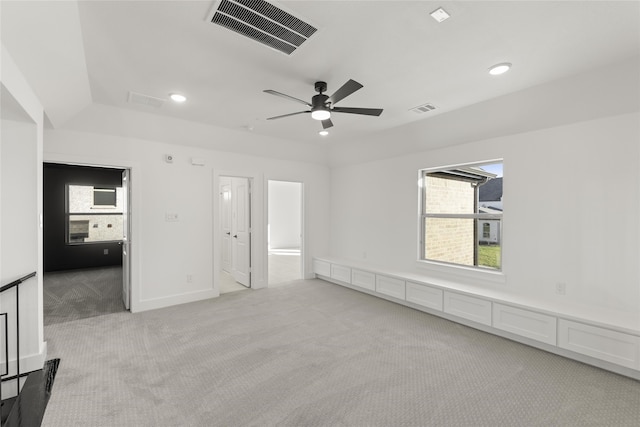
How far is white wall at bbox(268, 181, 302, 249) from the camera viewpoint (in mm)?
11070

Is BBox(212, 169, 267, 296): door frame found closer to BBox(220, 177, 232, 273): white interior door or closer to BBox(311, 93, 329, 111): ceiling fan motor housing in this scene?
BBox(220, 177, 232, 273): white interior door

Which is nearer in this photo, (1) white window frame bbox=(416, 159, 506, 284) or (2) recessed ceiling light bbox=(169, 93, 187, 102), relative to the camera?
(2) recessed ceiling light bbox=(169, 93, 187, 102)

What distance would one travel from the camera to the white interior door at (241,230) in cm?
557

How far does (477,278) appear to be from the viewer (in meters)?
4.11

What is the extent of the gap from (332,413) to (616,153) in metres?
3.69

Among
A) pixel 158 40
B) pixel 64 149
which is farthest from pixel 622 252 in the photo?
pixel 64 149

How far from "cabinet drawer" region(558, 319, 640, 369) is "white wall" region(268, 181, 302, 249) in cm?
894

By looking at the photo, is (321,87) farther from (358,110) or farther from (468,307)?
(468,307)

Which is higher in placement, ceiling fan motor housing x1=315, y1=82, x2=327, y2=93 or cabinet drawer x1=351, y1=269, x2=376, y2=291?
ceiling fan motor housing x1=315, y1=82, x2=327, y2=93

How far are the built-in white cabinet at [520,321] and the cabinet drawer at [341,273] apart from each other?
0.46 meters

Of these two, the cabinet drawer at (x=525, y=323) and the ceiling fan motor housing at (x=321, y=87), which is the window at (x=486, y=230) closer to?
the cabinet drawer at (x=525, y=323)

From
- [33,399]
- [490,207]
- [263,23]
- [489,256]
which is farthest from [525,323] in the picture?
[33,399]

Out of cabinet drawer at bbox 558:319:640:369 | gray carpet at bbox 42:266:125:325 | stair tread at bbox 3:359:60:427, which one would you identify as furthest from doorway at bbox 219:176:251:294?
cabinet drawer at bbox 558:319:640:369

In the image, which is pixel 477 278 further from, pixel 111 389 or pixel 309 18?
pixel 111 389
